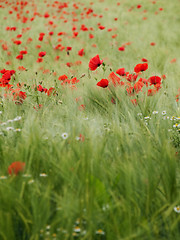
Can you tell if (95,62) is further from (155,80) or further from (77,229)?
(77,229)

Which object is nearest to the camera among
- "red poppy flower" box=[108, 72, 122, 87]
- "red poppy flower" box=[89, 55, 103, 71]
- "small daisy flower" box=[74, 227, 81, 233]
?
"small daisy flower" box=[74, 227, 81, 233]

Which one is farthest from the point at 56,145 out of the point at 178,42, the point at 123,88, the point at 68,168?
the point at 178,42

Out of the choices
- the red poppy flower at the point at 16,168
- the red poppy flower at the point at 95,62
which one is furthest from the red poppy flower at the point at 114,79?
the red poppy flower at the point at 16,168

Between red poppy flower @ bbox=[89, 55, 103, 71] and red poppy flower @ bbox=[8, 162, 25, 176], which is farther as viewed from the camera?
red poppy flower @ bbox=[89, 55, 103, 71]

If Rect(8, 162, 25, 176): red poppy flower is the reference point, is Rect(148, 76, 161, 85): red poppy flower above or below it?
above

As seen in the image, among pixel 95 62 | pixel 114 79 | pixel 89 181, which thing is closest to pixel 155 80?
pixel 114 79

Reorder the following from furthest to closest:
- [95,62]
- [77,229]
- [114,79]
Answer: [95,62] → [114,79] → [77,229]

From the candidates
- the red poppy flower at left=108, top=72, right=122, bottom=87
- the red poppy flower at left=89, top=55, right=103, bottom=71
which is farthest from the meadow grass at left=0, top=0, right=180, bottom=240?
the red poppy flower at left=89, top=55, right=103, bottom=71

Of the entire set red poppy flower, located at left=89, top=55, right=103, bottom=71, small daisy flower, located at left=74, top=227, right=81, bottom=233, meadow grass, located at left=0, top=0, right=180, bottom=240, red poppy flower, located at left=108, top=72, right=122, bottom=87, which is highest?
red poppy flower, located at left=89, top=55, right=103, bottom=71

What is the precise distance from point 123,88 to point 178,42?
9.94ft

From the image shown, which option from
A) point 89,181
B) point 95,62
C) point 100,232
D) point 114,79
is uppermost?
point 95,62

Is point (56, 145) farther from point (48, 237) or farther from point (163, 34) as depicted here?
point (163, 34)

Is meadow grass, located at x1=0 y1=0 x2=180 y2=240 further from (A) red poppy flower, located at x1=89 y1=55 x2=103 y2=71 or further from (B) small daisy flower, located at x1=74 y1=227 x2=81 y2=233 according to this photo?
(A) red poppy flower, located at x1=89 y1=55 x2=103 y2=71

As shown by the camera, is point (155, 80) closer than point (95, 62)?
Yes
